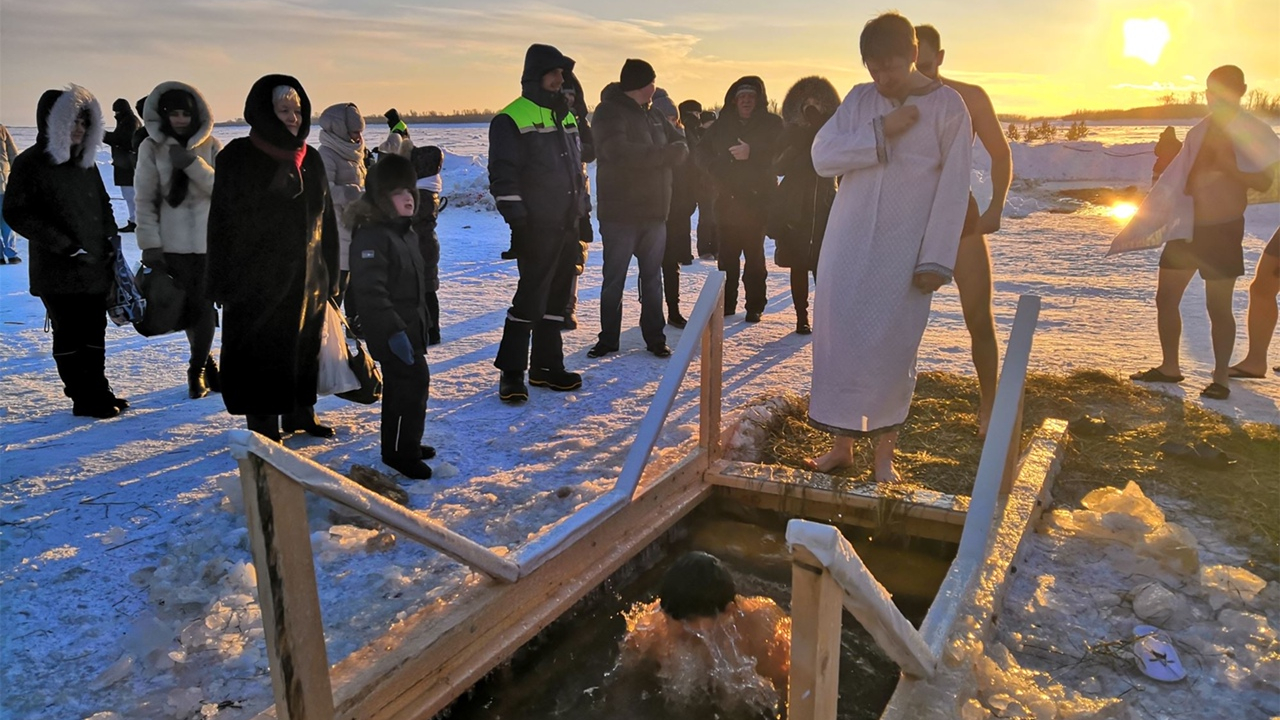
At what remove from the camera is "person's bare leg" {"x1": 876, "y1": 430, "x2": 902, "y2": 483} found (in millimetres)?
3568

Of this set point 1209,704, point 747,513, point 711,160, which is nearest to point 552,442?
point 747,513

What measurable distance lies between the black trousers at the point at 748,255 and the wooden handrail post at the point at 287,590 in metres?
5.36

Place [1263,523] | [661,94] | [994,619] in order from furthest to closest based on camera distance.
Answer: [661,94], [1263,523], [994,619]

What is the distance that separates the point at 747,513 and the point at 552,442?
1161 millimetres

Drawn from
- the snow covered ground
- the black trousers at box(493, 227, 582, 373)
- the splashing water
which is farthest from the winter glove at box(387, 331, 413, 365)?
the splashing water

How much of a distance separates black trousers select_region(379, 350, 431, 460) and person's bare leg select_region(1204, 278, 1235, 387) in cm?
466

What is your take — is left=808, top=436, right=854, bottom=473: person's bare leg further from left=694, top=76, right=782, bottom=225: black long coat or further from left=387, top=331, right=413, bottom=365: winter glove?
left=694, top=76, right=782, bottom=225: black long coat

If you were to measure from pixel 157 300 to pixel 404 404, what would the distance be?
6.14ft

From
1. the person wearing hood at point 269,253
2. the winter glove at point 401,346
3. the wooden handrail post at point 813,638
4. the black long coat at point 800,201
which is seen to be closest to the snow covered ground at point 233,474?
the person wearing hood at point 269,253

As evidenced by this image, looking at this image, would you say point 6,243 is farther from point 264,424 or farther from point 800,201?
point 800,201

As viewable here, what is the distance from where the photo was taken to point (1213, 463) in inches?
149

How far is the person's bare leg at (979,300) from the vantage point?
12.1 feet

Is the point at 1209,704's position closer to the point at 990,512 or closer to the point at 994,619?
the point at 994,619

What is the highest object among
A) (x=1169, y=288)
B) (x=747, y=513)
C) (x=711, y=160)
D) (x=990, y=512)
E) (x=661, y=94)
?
(x=661, y=94)
